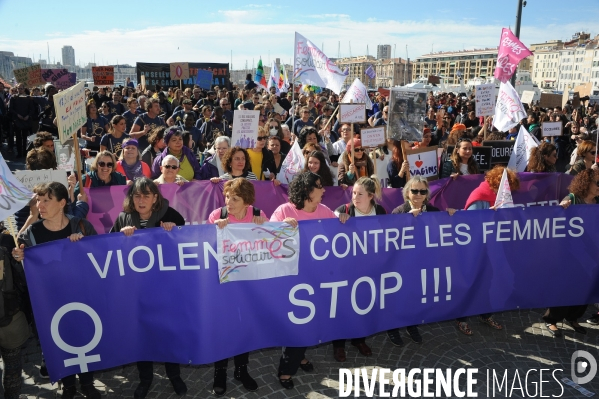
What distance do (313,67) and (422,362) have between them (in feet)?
23.6

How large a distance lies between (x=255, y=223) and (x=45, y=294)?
167 cm

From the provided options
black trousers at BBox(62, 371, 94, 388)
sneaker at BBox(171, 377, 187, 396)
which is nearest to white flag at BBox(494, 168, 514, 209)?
sneaker at BBox(171, 377, 187, 396)

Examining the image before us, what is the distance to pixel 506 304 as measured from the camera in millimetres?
4949

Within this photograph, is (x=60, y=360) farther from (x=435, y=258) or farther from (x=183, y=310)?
(x=435, y=258)

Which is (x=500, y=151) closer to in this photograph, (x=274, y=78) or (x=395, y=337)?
(x=395, y=337)

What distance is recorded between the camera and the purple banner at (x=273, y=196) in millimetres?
5699

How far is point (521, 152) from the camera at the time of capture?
25.1 feet

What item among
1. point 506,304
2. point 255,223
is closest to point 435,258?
point 506,304

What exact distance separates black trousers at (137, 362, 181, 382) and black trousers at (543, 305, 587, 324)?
395 centimetres

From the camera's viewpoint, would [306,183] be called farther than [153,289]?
Yes

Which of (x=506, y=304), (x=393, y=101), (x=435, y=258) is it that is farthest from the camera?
(x=393, y=101)

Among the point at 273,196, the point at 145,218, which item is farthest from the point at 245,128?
the point at 145,218

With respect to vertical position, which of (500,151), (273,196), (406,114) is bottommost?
(273,196)

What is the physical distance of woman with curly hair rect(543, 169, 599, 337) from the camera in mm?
5223
